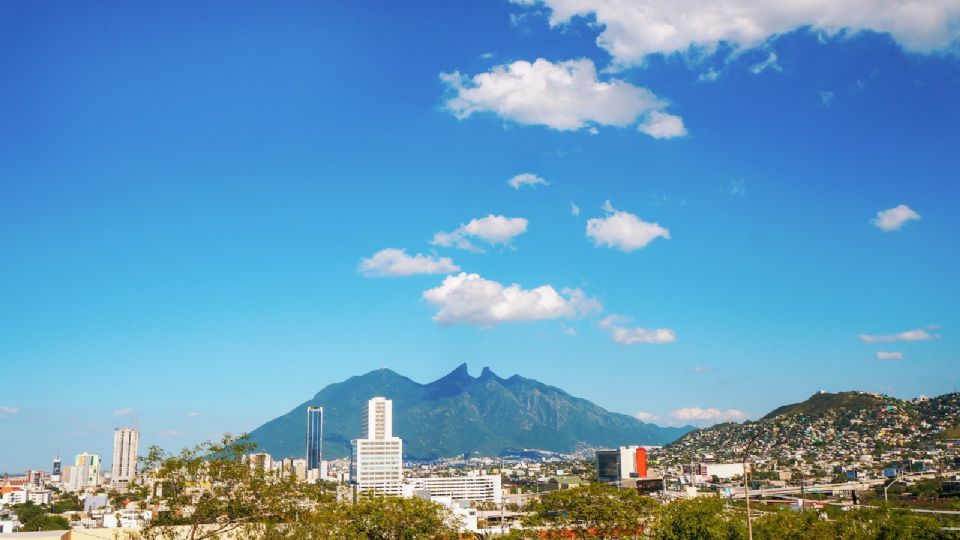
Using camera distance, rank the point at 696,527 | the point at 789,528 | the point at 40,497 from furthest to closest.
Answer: the point at 40,497
the point at 696,527
the point at 789,528

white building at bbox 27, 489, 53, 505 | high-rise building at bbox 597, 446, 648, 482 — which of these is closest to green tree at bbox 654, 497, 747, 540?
high-rise building at bbox 597, 446, 648, 482

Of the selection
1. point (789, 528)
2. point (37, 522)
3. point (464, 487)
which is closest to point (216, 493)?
point (789, 528)

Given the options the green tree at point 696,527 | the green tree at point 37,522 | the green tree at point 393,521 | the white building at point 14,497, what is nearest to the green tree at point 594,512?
the green tree at point 696,527

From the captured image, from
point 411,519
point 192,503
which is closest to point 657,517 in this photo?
point 411,519

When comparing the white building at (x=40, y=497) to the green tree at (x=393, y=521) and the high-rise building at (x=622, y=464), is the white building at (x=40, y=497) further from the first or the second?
the green tree at (x=393, y=521)

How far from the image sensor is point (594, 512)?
4400 centimetres

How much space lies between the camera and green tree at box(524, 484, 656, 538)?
44125mm

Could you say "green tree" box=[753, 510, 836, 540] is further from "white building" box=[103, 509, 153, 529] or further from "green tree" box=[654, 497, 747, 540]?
"white building" box=[103, 509, 153, 529]

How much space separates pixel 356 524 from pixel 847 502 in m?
90.9

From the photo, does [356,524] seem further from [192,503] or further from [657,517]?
[657,517]

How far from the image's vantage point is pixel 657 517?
48.0 metres

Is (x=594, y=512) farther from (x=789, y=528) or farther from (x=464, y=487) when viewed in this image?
(x=464, y=487)

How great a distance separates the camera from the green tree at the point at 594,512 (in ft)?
145

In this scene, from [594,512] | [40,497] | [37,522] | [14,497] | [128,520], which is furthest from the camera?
[40,497]
